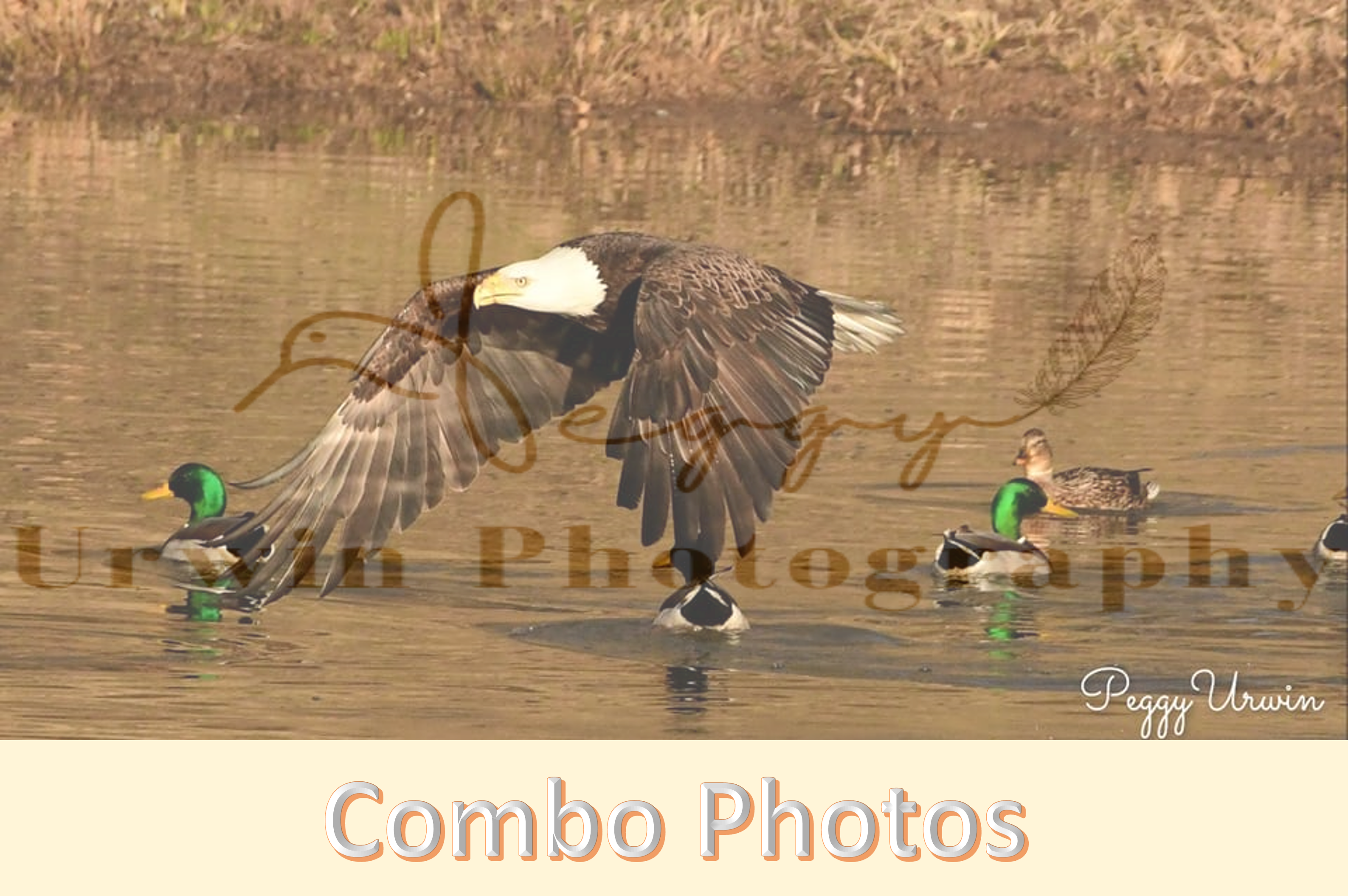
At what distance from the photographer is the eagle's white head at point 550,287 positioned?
33.9 ft

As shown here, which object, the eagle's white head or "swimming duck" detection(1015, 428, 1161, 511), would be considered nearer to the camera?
the eagle's white head

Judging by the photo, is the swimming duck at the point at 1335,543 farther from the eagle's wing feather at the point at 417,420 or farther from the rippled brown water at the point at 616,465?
the eagle's wing feather at the point at 417,420

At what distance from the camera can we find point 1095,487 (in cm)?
1425

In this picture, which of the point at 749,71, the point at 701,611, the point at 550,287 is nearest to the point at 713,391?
the point at 550,287

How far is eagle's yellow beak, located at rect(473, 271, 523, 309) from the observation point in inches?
406

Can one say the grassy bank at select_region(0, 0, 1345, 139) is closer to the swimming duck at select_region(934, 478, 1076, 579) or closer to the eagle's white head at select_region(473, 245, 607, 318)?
the swimming duck at select_region(934, 478, 1076, 579)

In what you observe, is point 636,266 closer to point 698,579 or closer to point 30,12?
point 698,579

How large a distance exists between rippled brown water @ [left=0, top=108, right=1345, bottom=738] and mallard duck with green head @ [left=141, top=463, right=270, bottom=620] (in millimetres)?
166

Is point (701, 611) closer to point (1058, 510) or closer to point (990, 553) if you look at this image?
point (990, 553)

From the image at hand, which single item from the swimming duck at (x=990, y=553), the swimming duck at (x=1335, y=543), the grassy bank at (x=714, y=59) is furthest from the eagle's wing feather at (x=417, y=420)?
the grassy bank at (x=714, y=59)

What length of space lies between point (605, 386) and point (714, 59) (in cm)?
1914
